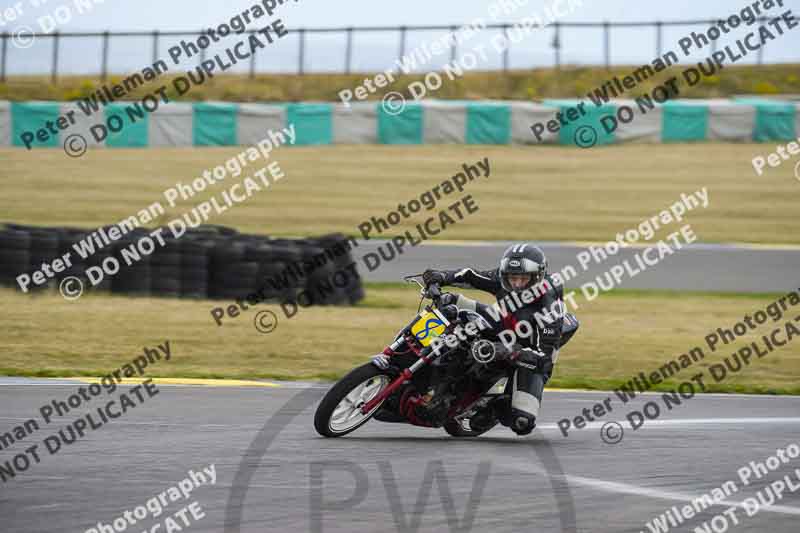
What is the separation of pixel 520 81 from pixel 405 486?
37951mm

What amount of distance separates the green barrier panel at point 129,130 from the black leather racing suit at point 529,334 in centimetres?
2489

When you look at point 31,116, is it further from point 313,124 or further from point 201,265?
point 201,265

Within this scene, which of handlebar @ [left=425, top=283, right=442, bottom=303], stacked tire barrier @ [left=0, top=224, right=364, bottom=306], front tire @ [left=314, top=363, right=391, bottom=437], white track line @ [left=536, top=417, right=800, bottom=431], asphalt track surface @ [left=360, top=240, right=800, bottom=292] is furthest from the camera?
asphalt track surface @ [left=360, top=240, right=800, bottom=292]

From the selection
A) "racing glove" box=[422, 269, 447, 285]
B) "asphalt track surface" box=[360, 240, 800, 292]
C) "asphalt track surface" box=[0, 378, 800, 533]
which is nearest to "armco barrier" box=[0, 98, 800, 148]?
"asphalt track surface" box=[360, 240, 800, 292]

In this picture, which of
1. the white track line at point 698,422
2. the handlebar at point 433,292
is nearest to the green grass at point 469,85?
the white track line at point 698,422

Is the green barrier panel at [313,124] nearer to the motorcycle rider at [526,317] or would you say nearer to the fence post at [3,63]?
the fence post at [3,63]

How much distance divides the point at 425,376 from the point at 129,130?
26413 millimetres

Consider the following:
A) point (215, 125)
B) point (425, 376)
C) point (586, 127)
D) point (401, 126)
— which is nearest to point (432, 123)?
point (401, 126)

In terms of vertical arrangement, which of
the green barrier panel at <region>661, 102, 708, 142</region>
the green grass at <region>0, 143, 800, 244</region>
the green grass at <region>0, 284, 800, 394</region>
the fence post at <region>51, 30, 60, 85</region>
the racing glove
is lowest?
the green grass at <region>0, 284, 800, 394</region>

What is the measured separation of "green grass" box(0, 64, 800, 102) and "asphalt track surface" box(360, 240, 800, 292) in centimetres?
1761

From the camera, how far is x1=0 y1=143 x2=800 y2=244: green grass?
86.0 ft

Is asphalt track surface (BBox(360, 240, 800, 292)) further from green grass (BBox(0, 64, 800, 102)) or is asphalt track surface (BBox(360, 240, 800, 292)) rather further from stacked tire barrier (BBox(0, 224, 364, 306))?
green grass (BBox(0, 64, 800, 102))

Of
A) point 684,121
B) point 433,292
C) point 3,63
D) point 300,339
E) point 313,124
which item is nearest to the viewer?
point 433,292

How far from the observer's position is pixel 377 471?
786cm
